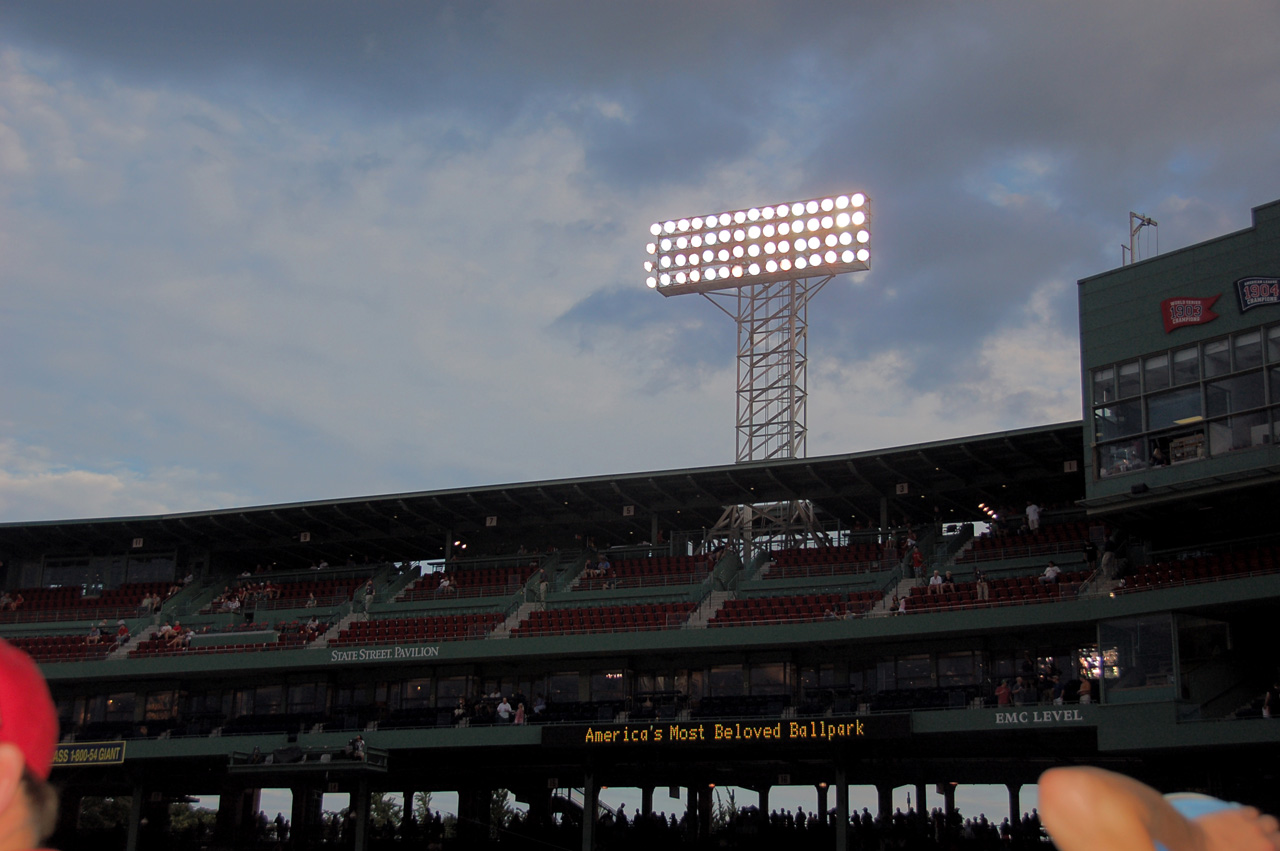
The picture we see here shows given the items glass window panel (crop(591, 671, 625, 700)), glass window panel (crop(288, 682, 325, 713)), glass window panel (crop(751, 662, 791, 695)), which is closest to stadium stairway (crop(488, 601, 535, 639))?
glass window panel (crop(591, 671, 625, 700))

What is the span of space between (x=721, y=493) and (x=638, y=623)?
781cm

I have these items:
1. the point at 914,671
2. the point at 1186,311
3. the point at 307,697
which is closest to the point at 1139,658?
the point at 914,671

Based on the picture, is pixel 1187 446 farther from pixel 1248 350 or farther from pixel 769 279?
pixel 769 279

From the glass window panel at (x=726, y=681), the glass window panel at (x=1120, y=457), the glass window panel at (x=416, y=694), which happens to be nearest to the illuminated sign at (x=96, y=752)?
the glass window panel at (x=416, y=694)

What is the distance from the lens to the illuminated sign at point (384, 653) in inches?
1491

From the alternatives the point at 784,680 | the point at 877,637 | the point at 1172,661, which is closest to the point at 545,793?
the point at 784,680

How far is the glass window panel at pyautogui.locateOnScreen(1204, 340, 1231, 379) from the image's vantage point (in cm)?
2845

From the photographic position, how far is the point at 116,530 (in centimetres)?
5022

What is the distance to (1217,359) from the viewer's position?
2859 cm

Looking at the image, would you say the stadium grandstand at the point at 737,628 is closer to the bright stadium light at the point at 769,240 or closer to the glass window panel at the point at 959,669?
the glass window panel at the point at 959,669

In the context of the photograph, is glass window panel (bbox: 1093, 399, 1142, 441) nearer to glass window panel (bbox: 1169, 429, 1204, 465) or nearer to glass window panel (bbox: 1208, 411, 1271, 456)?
glass window panel (bbox: 1169, 429, 1204, 465)

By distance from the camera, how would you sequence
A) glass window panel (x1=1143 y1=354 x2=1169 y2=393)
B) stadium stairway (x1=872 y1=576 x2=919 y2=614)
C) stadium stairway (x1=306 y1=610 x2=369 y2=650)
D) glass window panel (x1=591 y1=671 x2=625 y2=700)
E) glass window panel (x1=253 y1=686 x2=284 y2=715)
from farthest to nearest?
glass window panel (x1=253 y1=686 x2=284 y2=715)
stadium stairway (x1=306 y1=610 x2=369 y2=650)
glass window panel (x1=591 y1=671 x2=625 y2=700)
stadium stairway (x1=872 y1=576 x2=919 y2=614)
glass window panel (x1=1143 y1=354 x2=1169 y2=393)

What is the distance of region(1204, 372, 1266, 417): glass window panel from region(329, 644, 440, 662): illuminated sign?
22.5 m

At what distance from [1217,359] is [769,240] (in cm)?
1868
